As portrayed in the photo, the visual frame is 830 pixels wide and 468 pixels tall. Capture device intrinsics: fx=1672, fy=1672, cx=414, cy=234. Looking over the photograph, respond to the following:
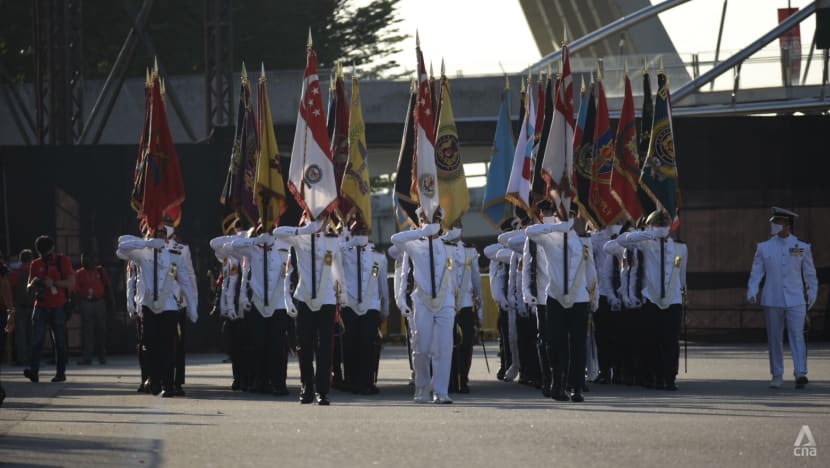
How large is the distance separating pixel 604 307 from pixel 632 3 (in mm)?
52453

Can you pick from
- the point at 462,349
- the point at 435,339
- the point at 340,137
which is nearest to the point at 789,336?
the point at 462,349

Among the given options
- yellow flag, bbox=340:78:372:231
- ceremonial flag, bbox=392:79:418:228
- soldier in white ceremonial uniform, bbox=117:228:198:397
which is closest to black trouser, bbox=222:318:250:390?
soldier in white ceremonial uniform, bbox=117:228:198:397

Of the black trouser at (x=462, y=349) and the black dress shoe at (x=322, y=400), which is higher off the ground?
the black trouser at (x=462, y=349)

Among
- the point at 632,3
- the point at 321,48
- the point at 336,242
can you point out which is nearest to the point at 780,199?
the point at 336,242

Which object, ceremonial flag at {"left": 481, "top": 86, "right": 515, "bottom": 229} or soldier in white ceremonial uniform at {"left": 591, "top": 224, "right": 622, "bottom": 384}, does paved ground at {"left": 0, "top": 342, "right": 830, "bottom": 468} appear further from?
ceremonial flag at {"left": 481, "top": 86, "right": 515, "bottom": 229}

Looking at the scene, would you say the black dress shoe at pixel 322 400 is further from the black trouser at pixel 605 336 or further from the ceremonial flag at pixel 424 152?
the black trouser at pixel 605 336

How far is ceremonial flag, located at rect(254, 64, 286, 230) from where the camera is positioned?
18141 mm

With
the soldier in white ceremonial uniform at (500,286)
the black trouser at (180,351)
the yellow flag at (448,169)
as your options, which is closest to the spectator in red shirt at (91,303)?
the black trouser at (180,351)

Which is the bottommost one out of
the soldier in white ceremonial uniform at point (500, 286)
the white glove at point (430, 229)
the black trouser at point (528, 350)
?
the black trouser at point (528, 350)

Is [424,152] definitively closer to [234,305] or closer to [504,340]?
[234,305]

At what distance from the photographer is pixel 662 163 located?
1978cm

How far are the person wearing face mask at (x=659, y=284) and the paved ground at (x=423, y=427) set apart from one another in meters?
0.66

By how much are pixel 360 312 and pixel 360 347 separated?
38 cm

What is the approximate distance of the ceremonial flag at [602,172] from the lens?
2028cm
